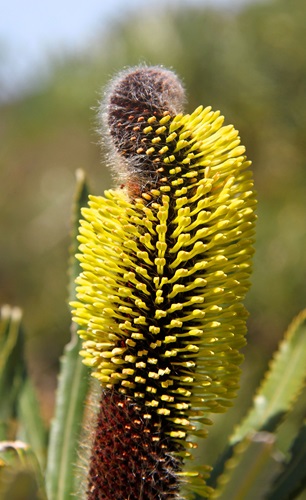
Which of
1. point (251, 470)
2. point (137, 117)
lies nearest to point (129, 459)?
point (251, 470)

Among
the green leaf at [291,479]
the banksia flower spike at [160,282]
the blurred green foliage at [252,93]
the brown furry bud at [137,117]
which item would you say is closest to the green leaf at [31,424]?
the banksia flower spike at [160,282]

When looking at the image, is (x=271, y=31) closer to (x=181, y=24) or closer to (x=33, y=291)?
(x=181, y=24)

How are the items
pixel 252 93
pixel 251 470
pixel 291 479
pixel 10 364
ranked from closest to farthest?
1. pixel 251 470
2. pixel 291 479
3. pixel 10 364
4. pixel 252 93

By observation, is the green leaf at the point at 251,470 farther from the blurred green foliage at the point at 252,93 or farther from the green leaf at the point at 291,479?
the blurred green foliage at the point at 252,93

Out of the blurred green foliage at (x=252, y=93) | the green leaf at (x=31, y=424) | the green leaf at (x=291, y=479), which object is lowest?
the green leaf at (x=291, y=479)

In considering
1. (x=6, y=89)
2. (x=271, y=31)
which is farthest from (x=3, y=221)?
(x=271, y=31)

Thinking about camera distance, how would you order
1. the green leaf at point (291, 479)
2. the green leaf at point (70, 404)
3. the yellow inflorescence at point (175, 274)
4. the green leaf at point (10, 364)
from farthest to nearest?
the green leaf at point (10, 364), the green leaf at point (70, 404), the green leaf at point (291, 479), the yellow inflorescence at point (175, 274)

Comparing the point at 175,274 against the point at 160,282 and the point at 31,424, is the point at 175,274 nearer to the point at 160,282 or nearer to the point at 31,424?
the point at 160,282
